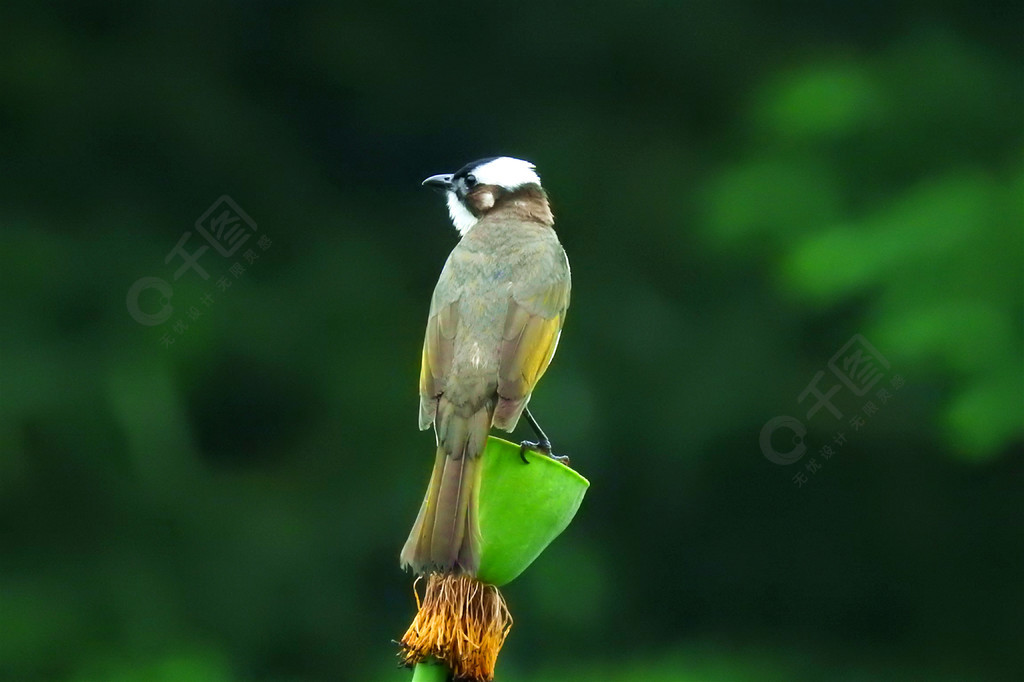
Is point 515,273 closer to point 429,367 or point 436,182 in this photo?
point 429,367

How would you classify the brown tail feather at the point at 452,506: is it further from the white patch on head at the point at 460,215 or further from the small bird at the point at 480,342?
the white patch on head at the point at 460,215

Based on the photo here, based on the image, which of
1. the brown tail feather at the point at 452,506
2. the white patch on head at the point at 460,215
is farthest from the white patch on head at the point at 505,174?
the brown tail feather at the point at 452,506

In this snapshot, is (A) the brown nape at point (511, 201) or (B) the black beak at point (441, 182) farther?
(B) the black beak at point (441, 182)

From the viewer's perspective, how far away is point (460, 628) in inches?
74.3

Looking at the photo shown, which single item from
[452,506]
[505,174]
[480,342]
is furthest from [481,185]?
[452,506]

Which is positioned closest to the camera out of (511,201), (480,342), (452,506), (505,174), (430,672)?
(430,672)

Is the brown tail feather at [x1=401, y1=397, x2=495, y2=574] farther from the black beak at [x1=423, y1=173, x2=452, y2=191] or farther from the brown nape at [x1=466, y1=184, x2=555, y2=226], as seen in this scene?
the black beak at [x1=423, y1=173, x2=452, y2=191]

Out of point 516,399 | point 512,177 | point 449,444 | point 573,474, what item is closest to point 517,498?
point 573,474

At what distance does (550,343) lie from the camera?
3.31 metres

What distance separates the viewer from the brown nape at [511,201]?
4.12m

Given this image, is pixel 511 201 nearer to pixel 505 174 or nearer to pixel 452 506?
pixel 505 174

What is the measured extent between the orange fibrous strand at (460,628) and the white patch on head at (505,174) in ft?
7.83

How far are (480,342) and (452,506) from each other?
931 millimetres

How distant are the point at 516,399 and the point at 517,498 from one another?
3.02 feet
